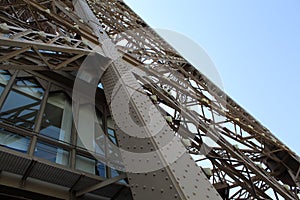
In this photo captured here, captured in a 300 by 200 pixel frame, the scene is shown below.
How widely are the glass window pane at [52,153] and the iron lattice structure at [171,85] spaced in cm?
109

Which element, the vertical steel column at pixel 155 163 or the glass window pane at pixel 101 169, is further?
the glass window pane at pixel 101 169

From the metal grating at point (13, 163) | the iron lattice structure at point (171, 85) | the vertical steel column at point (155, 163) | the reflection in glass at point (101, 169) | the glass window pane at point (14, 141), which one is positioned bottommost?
the metal grating at point (13, 163)

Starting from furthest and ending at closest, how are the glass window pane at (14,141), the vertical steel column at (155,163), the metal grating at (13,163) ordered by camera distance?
the glass window pane at (14,141) → the metal grating at (13,163) → the vertical steel column at (155,163)

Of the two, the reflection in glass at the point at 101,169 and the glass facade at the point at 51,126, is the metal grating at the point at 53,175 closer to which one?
the glass facade at the point at 51,126

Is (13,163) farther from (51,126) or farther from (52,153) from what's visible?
(51,126)

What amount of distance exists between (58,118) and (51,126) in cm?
29

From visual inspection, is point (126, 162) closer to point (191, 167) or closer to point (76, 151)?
point (191, 167)

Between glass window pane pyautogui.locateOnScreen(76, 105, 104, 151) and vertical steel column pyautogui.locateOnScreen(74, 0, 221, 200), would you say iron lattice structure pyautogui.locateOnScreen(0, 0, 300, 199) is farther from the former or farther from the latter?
glass window pane pyautogui.locateOnScreen(76, 105, 104, 151)

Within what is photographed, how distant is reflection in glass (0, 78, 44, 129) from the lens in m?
4.45

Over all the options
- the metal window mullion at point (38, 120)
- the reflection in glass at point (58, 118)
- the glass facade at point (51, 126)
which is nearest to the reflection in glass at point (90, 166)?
the glass facade at point (51, 126)

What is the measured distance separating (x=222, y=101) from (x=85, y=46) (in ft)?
19.7

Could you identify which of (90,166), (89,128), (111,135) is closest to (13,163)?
(90,166)

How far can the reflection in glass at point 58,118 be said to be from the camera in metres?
4.68

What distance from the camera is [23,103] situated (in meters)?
4.85
